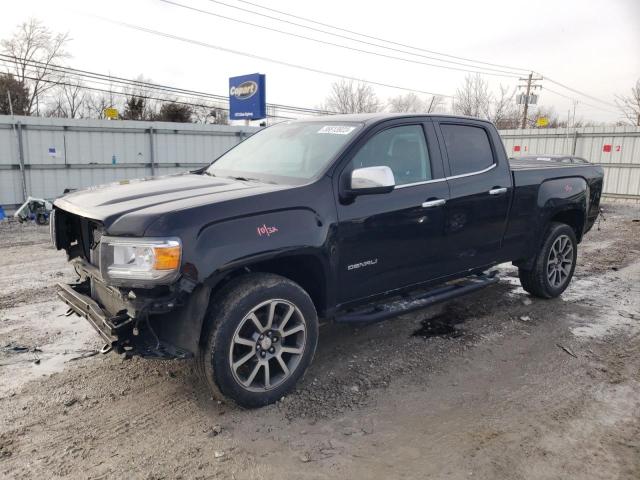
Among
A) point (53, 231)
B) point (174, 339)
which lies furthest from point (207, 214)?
point (53, 231)

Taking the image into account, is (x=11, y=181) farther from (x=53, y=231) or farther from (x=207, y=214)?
(x=207, y=214)

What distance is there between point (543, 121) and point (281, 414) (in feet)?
101

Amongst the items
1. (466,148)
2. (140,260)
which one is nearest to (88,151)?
(466,148)

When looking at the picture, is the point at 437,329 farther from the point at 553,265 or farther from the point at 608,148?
the point at 608,148

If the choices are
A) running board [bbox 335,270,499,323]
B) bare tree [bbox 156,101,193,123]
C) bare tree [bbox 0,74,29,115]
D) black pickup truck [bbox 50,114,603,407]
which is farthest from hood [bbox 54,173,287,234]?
bare tree [bbox 156,101,193,123]

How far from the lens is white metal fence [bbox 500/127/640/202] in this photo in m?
18.5

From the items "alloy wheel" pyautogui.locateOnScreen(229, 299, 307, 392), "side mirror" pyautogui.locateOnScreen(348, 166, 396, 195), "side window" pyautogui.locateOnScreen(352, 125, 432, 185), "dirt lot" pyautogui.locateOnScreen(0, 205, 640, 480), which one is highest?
"side window" pyautogui.locateOnScreen(352, 125, 432, 185)

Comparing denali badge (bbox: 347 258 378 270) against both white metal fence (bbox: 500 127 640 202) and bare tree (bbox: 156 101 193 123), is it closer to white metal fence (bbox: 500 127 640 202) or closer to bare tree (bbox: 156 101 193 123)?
white metal fence (bbox: 500 127 640 202)

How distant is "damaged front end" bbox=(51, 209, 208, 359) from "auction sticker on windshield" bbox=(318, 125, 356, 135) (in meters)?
1.72

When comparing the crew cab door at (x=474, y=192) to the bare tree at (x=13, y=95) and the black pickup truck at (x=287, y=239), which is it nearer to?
the black pickup truck at (x=287, y=239)

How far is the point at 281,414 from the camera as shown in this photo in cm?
343

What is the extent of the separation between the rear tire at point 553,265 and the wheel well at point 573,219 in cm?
19

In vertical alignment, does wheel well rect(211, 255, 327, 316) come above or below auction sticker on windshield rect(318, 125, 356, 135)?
below

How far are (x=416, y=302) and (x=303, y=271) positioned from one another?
115 cm
